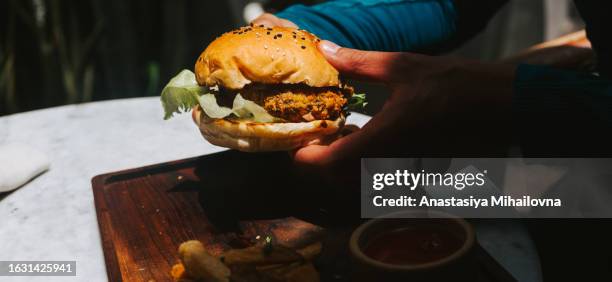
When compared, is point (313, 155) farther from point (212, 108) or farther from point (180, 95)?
point (180, 95)

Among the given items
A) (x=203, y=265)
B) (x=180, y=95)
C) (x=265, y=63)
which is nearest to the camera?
(x=203, y=265)

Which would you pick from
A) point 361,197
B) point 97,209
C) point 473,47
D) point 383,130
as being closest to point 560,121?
point 383,130

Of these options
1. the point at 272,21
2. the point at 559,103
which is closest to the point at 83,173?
the point at 272,21

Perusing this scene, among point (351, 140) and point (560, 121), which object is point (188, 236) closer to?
point (351, 140)

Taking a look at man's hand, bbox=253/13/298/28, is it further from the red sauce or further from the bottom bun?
the red sauce

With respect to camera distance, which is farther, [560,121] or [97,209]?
[97,209]

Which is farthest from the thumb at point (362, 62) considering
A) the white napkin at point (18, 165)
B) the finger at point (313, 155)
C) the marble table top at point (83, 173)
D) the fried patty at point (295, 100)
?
the white napkin at point (18, 165)

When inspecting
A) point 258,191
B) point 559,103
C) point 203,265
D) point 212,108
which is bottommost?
point 258,191
